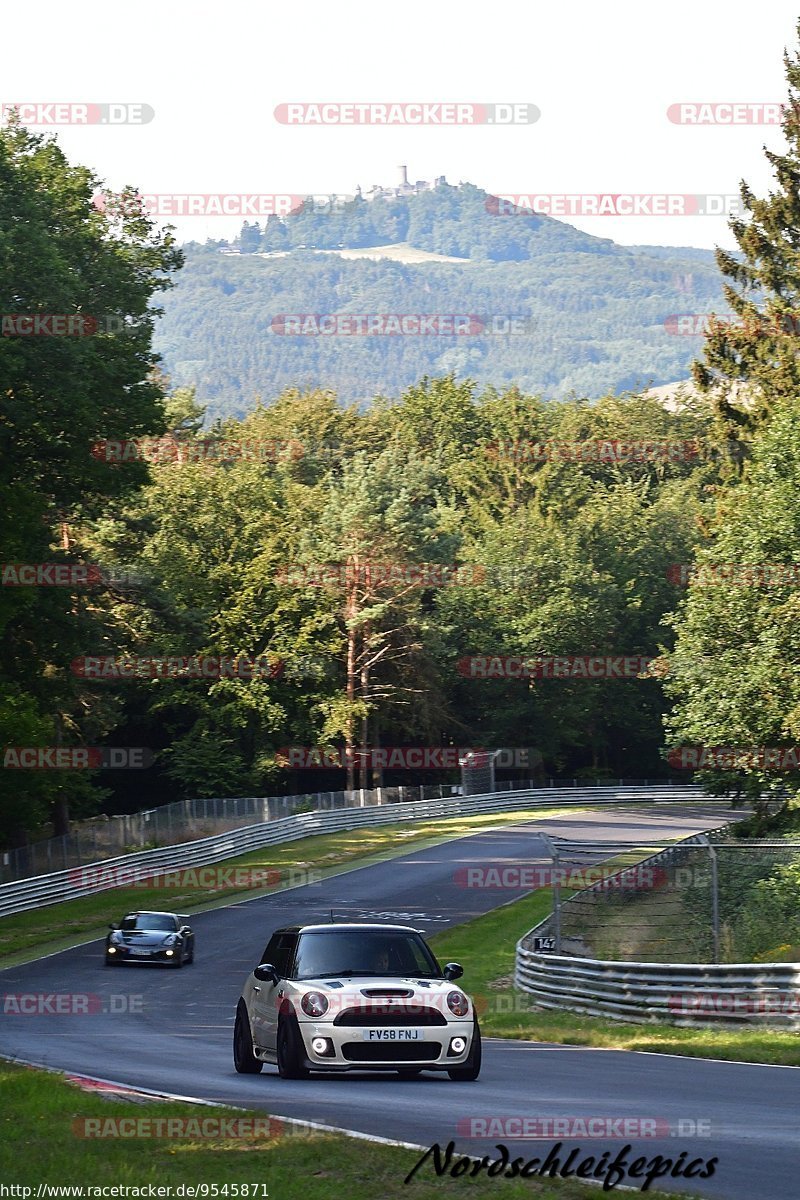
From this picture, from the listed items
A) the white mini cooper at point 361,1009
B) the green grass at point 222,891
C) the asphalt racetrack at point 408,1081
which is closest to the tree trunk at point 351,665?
the green grass at point 222,891

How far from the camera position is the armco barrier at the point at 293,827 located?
149 feet

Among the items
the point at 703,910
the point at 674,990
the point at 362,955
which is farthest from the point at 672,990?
the point at 703,910

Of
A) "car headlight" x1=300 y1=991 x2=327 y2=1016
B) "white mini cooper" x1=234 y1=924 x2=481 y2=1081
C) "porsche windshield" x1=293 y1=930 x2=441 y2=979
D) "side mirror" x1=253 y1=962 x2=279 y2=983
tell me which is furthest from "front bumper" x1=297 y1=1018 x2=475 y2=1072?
"side mirror" x1=253 y1=962 x2=279 y2=983

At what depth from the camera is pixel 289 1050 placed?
50.1 feet

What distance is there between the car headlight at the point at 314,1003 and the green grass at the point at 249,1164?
262 centimetres

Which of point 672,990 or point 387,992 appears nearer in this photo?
point 387,992

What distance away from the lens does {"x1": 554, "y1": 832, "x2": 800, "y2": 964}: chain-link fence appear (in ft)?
79.8

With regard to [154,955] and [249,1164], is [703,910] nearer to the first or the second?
[154,955]

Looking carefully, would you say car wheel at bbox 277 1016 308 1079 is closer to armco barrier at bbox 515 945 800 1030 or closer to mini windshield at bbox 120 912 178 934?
armco barrier at bbox 515 945 800 1030

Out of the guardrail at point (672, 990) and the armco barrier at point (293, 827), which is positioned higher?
the guardrail at point (672, 990)

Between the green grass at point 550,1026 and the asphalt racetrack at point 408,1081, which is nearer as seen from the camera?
the asphalt racetrack at point 408,1081

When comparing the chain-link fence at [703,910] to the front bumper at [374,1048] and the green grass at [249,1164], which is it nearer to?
the front bumper at [374,1048]

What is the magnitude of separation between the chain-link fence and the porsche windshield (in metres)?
6.06

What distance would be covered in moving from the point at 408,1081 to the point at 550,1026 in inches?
339
